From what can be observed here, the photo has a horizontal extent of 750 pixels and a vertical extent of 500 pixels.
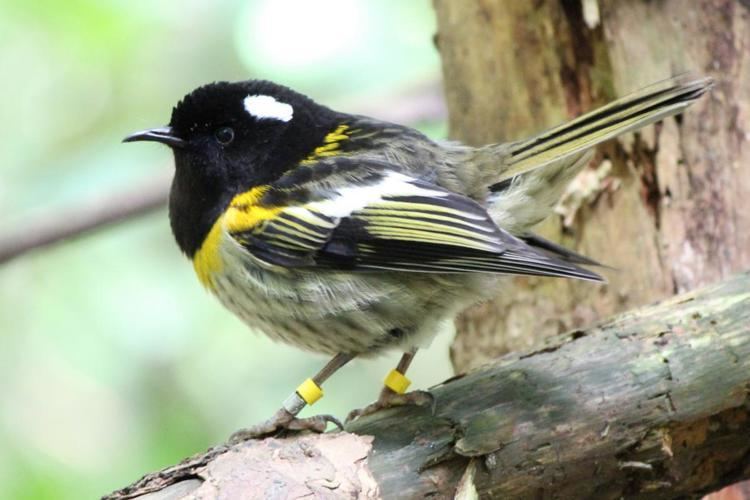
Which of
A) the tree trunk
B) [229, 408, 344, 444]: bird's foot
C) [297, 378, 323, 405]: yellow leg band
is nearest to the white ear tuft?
the tree trunk

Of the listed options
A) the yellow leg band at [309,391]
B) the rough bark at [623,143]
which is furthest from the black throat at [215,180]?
the rough bark at [623,143]

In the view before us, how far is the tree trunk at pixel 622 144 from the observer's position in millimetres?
3992

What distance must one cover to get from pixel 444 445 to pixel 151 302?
352 cm

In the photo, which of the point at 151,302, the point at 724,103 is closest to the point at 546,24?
the point at 724,103

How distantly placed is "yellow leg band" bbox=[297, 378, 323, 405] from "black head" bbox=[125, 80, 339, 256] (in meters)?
0.78

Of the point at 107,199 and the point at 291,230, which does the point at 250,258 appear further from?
the point at 107,199

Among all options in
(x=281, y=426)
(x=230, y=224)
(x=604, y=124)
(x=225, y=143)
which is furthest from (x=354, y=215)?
(x=604, y=124)

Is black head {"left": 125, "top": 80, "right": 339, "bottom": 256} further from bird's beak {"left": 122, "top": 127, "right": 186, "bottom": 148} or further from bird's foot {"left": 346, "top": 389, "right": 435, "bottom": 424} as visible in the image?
bird's foot {"left": 346, "top": 389, "right": 435, "bottom": 424}

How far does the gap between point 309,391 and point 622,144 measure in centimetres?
177

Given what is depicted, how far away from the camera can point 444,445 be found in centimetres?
295

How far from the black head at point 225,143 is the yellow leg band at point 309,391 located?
78 cm

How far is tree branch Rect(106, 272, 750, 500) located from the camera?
9.37 ft

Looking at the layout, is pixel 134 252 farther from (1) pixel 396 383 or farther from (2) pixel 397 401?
(2) pixel 397 401

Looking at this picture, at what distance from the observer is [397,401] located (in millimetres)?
3217
